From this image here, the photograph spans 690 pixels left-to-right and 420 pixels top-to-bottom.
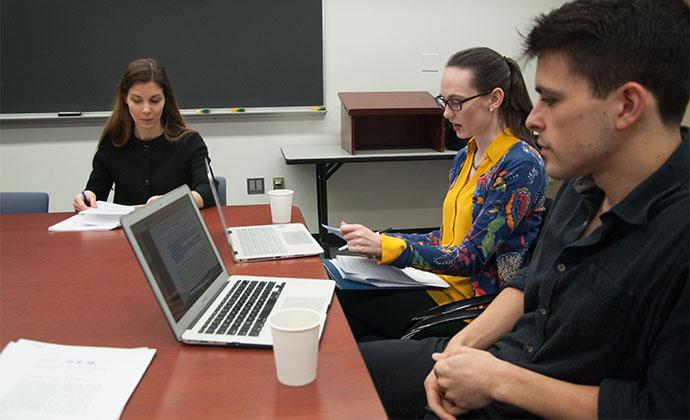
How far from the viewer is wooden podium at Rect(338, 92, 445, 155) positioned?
3.37 m

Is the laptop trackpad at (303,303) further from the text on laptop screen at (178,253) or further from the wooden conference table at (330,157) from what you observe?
the wooden conference table at (330,157)

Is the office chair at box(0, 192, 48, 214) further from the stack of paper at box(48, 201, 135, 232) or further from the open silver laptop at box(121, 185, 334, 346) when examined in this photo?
the open silver laptop at box(121, 185, 334, 346)

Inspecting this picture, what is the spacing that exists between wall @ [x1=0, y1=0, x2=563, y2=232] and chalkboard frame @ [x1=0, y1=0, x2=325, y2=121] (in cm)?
12

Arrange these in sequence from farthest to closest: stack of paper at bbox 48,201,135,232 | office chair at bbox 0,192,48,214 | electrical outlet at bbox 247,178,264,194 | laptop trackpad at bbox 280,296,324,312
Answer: electrical outlet at bbox 247,178,264,194
office chair at bbox 0,192,48,214
stack of paper at bbox 48,201,135,232
laptop trackpad at bbox 280,296,324,312

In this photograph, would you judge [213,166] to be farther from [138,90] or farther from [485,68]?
[485,68]

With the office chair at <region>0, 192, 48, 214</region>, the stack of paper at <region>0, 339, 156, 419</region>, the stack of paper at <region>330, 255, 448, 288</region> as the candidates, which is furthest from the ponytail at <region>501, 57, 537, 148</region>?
the office chair at <region>0, 192, 48, 214</region>

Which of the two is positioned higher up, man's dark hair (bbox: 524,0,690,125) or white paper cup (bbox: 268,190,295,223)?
man's dark hair (bbox: 524,0,690,125)

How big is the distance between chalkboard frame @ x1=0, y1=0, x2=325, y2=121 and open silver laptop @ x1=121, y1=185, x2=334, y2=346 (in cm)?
251

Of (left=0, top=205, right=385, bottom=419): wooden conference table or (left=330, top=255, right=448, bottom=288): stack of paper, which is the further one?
(left=330, top=255, right=448, bottom=288): stack of paper

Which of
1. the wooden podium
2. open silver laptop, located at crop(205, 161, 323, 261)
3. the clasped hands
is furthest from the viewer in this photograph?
the wooden podium

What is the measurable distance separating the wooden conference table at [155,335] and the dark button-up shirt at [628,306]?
1.18ft

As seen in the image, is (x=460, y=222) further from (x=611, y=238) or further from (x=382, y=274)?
(x=611, y=238)

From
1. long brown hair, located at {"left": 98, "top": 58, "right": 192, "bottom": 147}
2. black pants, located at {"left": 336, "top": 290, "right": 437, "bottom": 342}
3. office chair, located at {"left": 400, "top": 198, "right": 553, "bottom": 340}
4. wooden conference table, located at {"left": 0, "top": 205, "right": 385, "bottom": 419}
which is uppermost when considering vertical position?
long brown hair, located at {"left": 98, "top": 58, "right": 192, "bottom": 147}

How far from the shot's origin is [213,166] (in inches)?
145
